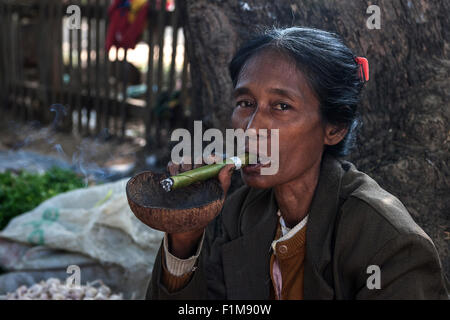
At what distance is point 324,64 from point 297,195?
0.61m

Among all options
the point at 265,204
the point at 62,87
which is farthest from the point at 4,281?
the point at 62,87

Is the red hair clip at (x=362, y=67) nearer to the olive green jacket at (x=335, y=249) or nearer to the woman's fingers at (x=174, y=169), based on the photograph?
the olive green jacket at (x=335, y=249)

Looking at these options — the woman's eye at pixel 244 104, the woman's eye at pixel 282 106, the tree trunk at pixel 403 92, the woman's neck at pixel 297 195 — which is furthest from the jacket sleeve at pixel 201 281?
the tree trunk at pixel 403 92

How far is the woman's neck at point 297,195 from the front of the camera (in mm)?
2285

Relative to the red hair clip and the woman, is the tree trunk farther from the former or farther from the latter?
the red hair clip

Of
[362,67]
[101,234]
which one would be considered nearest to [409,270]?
[362,67]

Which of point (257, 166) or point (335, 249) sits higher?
point (257, 166)

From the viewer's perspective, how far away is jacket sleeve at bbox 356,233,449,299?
183 centimetres

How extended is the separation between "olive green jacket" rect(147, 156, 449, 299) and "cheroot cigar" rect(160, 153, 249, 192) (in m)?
0.38

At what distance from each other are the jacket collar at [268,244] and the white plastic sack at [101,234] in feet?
3.59

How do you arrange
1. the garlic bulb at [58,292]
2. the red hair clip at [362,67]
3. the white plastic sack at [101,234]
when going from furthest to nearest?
the white plastic sack at [101,234] → the garlic bulb at [58,292] → the red hair clip at [362,67]

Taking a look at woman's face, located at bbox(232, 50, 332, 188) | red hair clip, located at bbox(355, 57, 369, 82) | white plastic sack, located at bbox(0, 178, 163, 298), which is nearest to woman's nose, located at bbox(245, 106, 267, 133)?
woman's face, located at bbox(232, 50, 332, 188)

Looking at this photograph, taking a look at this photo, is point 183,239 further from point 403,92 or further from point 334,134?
point 403,92

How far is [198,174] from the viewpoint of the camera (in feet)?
6.68
